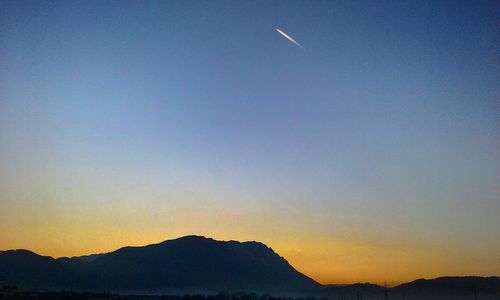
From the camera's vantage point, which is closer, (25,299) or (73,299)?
(25,299)

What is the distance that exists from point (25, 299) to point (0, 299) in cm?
849

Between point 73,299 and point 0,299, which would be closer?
point 0,299

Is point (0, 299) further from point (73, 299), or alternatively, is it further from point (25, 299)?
point (73, 299)

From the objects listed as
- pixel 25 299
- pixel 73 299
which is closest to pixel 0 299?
pixel 25 299

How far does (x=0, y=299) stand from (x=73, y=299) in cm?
3447

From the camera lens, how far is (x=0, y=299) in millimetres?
134125

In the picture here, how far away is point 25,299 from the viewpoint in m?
142

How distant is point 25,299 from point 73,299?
2613cm

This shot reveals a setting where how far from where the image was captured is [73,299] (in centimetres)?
16625
